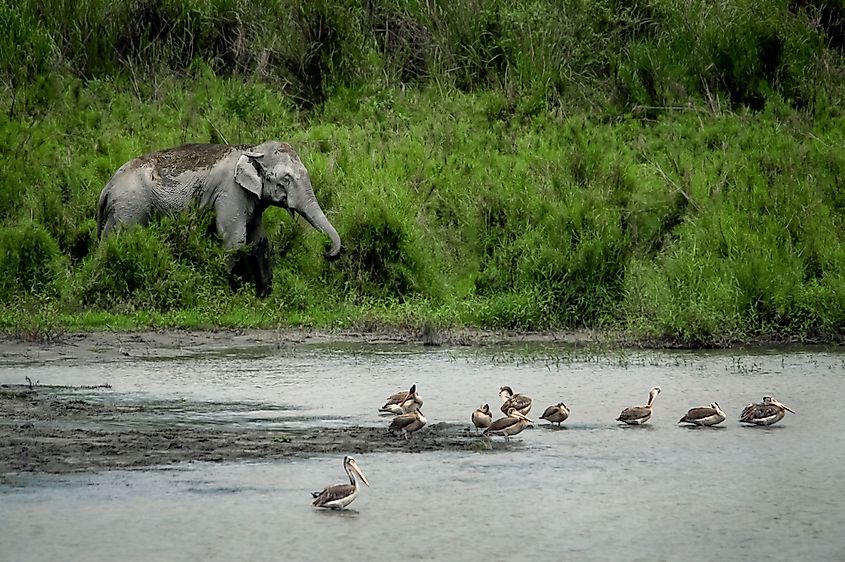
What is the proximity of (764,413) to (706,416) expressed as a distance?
39 cm

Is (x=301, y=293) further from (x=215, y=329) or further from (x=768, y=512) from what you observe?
(x=768, y=512)

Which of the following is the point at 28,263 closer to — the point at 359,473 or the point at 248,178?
the point at 248,178

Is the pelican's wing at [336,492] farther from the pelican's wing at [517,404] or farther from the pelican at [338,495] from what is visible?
the pelican's wing at [517,404]

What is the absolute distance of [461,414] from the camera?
11.0 metres

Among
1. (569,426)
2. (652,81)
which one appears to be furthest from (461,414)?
(652,81)

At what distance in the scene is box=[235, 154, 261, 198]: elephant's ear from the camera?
16.9m

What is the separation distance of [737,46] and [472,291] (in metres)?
8.81

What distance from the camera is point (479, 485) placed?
8820mm

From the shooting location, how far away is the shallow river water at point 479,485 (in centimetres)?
762

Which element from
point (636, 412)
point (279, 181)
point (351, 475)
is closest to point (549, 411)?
point (636, 412)

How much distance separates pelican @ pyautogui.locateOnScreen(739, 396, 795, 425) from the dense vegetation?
370 centimetres

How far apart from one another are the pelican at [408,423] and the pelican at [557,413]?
35.6 inches

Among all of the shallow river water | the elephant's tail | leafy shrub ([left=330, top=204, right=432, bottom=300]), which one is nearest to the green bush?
the elephant's tail

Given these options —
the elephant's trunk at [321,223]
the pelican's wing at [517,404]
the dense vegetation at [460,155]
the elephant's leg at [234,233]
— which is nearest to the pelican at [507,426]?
the pelican's wing at [517,404]
